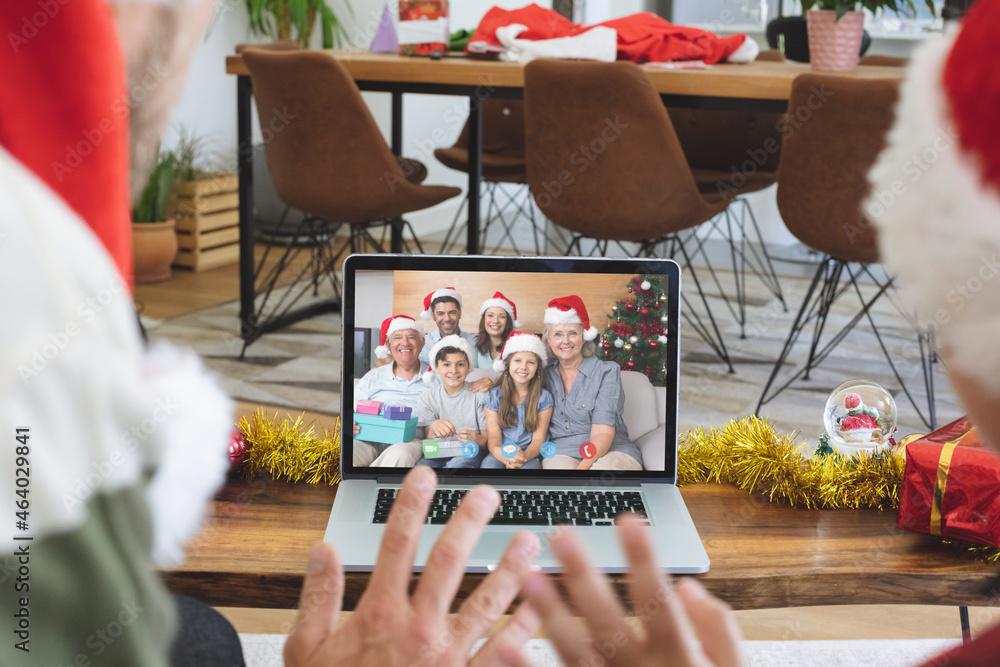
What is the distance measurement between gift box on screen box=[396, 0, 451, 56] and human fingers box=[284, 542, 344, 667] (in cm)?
267

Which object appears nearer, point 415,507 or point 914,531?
point 415,507

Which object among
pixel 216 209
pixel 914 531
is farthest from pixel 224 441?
pixel 216 209

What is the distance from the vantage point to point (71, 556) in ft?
1.09

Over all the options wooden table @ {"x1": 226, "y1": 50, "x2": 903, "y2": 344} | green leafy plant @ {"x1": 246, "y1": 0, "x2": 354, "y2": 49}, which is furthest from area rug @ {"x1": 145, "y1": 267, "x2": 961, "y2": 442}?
green leafy plant @ {"x1": 246, "y1": 0, "x2": 354, "y2": 49}

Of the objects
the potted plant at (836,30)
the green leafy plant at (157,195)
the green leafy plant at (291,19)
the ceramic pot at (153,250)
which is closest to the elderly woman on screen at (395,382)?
the potted plant at (836,30)

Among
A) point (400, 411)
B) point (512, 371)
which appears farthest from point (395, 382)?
point (512, 371)

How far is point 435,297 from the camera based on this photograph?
1.12 m

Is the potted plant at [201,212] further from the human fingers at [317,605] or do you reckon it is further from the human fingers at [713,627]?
the human fingers at [713,627]

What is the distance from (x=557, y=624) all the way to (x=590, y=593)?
0.05 metres

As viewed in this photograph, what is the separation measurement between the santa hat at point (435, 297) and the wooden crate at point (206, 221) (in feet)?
10.8

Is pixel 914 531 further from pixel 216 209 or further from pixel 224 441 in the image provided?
pixel 216 209

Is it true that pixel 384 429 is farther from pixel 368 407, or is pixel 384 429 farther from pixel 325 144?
pixel 325 144

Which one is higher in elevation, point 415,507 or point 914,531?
point 415,507

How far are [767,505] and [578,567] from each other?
548 mm
